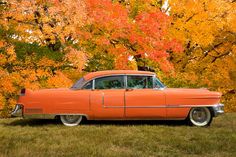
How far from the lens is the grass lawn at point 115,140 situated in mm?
7500

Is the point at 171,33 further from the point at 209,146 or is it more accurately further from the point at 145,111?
the point at 209,146

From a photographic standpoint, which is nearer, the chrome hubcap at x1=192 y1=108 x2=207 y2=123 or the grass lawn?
the grass lawn

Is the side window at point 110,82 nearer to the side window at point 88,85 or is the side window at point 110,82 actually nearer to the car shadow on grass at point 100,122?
the side window at point 88,85

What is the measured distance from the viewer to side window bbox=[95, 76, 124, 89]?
1065cm

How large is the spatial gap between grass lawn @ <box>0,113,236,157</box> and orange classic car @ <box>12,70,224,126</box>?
0.34m

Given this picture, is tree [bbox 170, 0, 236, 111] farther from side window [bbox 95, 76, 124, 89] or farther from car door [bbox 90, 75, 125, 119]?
car door [bbox 90, 75, 125, 119]

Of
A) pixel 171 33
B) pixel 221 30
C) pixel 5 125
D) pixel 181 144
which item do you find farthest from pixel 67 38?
pixel 181 144

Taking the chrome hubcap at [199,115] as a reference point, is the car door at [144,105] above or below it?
above

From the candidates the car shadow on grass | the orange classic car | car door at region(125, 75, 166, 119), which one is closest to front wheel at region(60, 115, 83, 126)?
the orange classic car

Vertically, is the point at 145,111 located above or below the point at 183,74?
below

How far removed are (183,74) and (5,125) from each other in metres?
13.5

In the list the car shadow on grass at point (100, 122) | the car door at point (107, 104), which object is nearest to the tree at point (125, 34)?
the car shadow on grass at point (100, 122)

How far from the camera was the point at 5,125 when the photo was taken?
10.6 metres

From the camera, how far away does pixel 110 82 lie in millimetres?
10703
